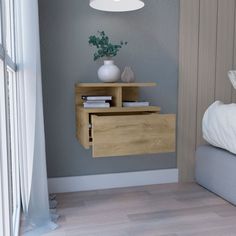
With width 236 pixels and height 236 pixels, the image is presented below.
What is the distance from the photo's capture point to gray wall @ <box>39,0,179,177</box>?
7.30ft

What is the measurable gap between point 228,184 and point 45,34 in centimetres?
161

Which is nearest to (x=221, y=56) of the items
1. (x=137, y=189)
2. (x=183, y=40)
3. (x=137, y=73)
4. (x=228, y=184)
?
(x=183, y=40)

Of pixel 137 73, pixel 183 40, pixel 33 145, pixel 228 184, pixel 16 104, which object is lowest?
pixel 228 184

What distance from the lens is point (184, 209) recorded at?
6.44ft

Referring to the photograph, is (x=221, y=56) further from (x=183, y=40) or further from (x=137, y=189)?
(x=137, y=189)

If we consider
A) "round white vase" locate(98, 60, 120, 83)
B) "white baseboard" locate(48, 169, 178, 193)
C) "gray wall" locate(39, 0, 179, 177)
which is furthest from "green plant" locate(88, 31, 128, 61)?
"white baseboard" locate(48, 169, 178, 193)

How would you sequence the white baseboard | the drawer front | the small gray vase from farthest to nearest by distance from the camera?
the white baseboard < the small gray vase < the drawer front

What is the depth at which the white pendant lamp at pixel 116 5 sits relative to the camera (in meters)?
2.07

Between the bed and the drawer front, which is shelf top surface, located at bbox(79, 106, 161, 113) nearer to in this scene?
the drawer front

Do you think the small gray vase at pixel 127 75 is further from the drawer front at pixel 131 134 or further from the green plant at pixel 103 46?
the drawer front at pixel 131 134

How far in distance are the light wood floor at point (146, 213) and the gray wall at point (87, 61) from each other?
24 centimetres

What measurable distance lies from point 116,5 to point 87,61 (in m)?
0.45

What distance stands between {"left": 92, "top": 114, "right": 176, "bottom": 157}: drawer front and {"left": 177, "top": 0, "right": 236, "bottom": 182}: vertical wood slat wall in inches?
27.6

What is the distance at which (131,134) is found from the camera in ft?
5.91
